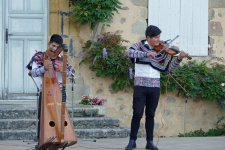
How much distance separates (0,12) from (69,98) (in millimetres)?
1968

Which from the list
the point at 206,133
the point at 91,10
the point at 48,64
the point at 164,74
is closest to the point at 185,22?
the point at 164,74

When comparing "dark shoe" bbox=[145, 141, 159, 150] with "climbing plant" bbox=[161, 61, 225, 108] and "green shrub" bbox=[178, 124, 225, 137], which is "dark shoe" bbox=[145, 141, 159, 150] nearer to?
"climbing plant" bbox=[161, 61, 225, 108]

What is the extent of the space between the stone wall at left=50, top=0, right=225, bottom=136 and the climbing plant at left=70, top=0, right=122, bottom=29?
22 cm

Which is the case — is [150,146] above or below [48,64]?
below

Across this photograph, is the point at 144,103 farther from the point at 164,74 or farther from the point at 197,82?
the point at 197,82

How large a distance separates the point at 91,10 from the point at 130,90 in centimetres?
163

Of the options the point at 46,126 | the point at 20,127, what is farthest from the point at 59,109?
the point at 20,127

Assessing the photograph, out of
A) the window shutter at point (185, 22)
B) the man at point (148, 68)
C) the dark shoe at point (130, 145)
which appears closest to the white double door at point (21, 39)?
the window shutter at point (185, 22)

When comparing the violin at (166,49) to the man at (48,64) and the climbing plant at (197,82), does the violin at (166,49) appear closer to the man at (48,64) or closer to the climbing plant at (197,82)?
the man at (48,64)

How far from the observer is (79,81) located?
1142 centimetres

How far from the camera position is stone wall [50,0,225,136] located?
11.4 metres

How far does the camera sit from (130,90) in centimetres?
1159

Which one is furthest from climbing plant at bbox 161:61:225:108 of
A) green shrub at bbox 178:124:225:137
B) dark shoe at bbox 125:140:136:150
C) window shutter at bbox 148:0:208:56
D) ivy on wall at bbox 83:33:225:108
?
dark shoe at bbox 125:140:136:150

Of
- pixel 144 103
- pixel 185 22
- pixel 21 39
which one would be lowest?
pixel 144 103
